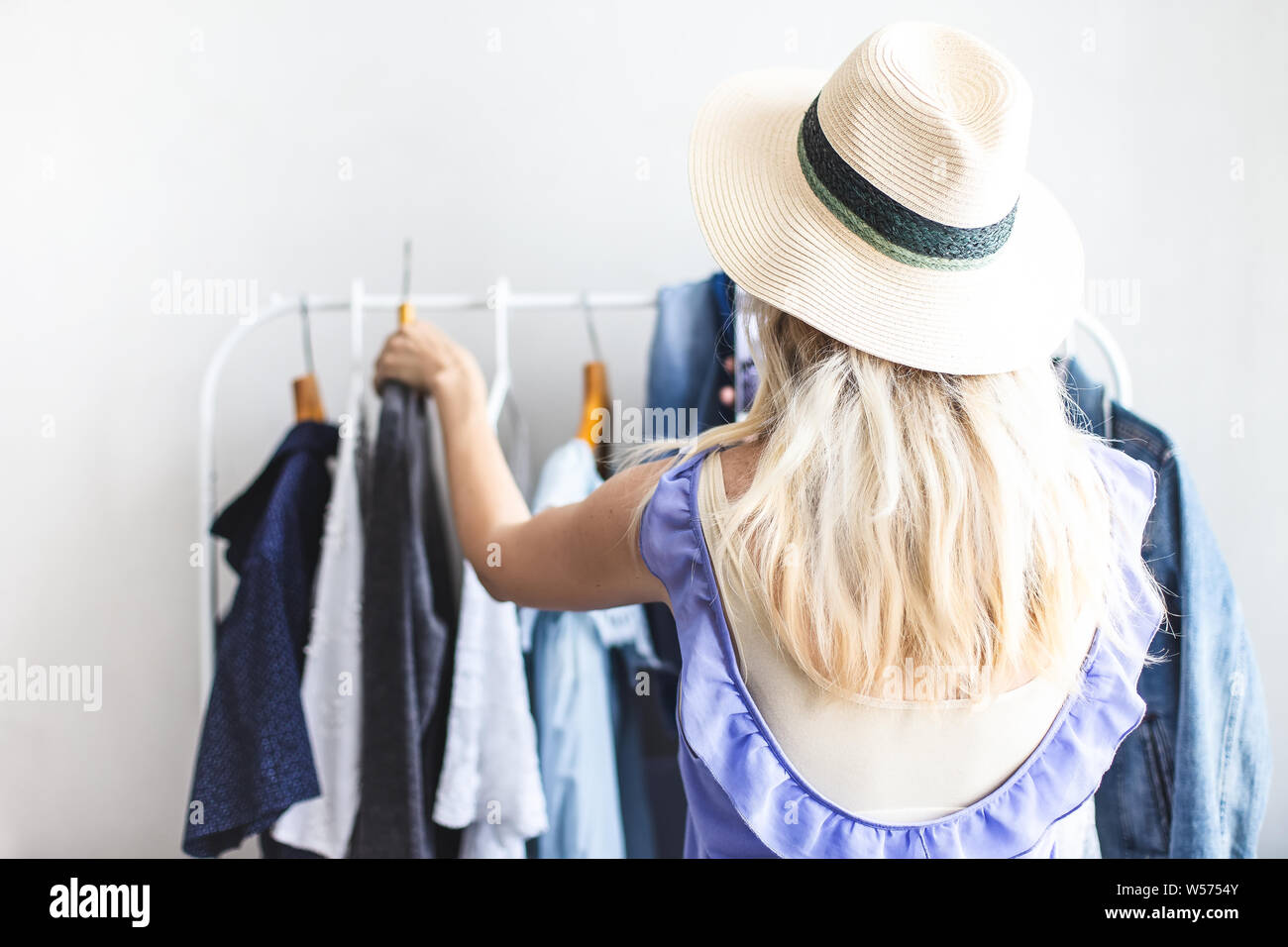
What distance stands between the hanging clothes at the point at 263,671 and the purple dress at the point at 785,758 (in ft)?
1.80

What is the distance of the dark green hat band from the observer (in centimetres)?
63

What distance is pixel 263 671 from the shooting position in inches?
40.0

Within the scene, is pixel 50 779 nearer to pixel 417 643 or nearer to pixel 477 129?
pixel 417 643

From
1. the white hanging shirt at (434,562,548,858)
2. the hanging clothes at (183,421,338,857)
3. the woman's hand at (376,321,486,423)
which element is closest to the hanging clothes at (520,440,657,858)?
the white hanging shirt at (434,562,548,858)

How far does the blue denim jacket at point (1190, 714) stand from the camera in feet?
3.10

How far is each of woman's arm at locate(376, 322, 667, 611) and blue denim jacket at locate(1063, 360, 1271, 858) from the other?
576mm

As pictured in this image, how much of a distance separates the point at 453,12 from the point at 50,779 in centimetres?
138

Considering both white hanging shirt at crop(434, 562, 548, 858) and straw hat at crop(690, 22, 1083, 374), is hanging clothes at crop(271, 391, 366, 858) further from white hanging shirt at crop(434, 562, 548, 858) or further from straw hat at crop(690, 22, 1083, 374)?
straw hat at crop(690, 22, 1083, 374)

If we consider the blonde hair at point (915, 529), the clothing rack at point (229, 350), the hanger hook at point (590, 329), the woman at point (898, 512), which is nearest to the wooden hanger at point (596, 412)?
the hanger hook at point (590, 329)

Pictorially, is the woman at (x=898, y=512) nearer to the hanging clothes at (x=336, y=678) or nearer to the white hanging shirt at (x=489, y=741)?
the white hanging shirt at (x=489, y=741)

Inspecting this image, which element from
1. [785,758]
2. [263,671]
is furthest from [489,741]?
[785,758]

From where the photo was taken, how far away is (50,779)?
1425 mm
